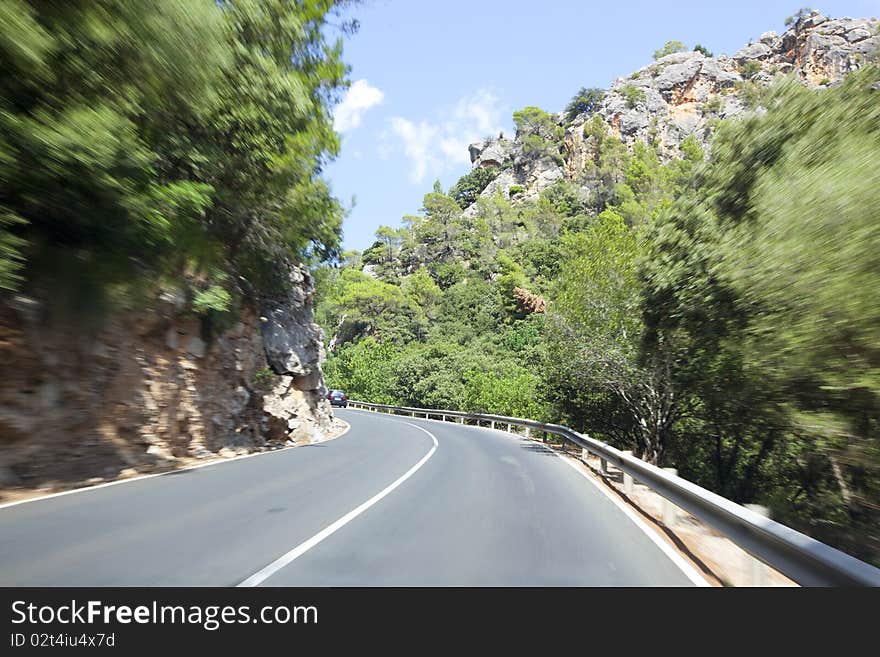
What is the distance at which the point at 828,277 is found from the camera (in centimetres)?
698

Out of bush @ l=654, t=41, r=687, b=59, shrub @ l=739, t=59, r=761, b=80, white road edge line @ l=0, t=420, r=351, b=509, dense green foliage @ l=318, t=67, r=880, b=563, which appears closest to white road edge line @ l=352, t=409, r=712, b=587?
dense green foliage @ l=318, t=67, r=880, b=563

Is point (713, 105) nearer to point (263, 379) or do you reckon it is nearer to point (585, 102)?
point (585, 102)

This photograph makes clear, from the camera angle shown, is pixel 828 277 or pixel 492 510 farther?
pixel 492 510

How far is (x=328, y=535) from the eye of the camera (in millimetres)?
5969

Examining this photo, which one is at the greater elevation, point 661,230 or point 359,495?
point 661,230

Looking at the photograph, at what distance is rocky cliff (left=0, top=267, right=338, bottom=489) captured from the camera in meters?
8.41

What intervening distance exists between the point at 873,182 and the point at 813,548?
18.3 feet

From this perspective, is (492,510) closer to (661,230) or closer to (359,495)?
(359,495)

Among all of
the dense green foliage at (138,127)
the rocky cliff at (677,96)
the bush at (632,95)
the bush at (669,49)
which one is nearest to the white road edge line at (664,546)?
the dense green foliage at (138,127)

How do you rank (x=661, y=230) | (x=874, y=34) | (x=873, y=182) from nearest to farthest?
(x=873, y=182) < (x=874, y=34) < (x=661, y=230)

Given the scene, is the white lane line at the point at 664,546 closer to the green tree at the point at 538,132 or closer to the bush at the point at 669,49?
the green tree at the point at 538,132

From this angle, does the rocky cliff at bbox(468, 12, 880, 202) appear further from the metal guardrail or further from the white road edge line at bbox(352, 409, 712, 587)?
the metal guardrail

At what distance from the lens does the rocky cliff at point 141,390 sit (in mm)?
8406
